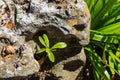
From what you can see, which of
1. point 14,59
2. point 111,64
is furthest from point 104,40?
point 14,59

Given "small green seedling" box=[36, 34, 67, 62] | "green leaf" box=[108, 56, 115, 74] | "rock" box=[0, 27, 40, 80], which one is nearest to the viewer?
"rock" box=[0, 27, 40, 80]

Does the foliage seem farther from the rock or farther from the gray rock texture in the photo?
the rock

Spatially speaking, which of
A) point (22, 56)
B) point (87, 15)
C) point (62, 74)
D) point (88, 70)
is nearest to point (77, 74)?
point (62, 74)

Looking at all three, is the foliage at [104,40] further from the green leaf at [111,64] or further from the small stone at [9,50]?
the small stone at [9,50]

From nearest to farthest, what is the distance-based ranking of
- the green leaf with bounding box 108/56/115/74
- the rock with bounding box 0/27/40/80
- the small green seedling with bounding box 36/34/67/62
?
the rock with bounding box 0/27/40/80 → the small green seedling with bounding box 36/34/67/62 → the green leaf with bounding box 108/56/115/74

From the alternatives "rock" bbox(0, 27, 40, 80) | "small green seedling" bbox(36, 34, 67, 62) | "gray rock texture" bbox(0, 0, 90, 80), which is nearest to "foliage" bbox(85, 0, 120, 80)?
"gray rock texture" bbox(0, 0, 90, 80)

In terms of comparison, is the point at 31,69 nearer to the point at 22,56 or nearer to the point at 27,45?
the point at 22,56
